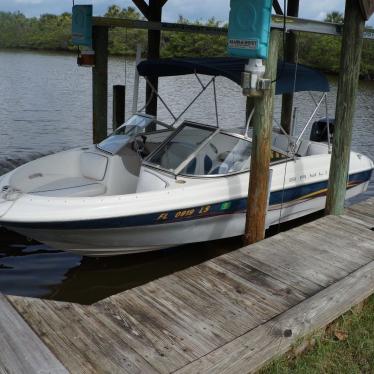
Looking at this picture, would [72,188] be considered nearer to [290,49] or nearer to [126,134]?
[126,134]

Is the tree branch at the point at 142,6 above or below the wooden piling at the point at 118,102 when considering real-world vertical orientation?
above

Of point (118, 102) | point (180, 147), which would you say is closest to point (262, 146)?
point (180, 147)

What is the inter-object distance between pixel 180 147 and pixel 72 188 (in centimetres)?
150

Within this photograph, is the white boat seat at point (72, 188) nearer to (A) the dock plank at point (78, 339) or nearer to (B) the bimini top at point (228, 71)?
(B) the bimini top at point (228, 71)

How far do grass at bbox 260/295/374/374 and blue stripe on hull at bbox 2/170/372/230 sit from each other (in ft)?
7.49

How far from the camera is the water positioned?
6234mm

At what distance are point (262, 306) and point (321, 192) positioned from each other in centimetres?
371

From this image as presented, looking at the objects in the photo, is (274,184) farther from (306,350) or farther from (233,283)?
(306,350)

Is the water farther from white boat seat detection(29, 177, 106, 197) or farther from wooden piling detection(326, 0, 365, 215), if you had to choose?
wooden piling detection(326, 0, 365, 215)

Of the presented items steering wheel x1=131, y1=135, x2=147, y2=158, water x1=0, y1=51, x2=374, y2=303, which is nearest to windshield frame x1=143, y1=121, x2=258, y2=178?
steering wheel x1=131, y1=135, x2=147, y2=158

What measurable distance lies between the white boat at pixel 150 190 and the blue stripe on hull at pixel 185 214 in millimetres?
11

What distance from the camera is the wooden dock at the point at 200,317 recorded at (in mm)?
3299

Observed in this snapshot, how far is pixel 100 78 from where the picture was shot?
30.5 ft

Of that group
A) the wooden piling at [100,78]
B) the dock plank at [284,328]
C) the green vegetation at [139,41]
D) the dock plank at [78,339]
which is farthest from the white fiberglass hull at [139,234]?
the green vegetation at [139,41]
